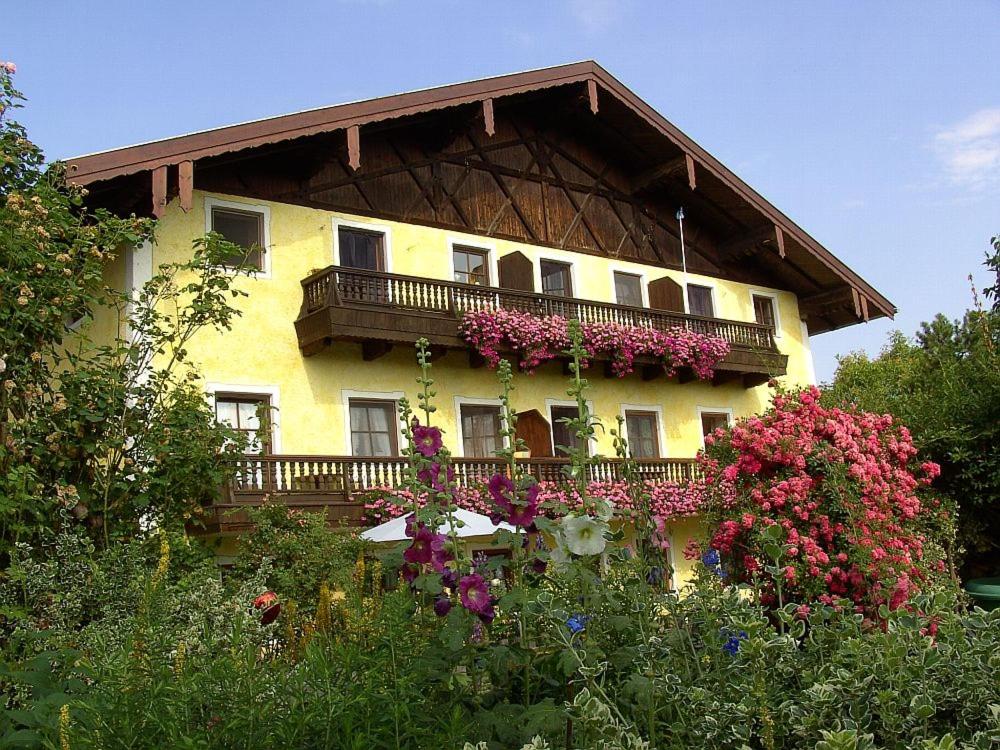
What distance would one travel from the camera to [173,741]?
2645mm

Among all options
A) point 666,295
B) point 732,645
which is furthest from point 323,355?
point 732,645

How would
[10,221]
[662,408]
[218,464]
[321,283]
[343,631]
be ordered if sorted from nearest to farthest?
[343,631], [10,221], [218,464], [321,283], [662,408]

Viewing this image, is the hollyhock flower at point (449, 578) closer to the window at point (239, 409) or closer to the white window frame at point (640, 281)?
the window at point (239, 409)

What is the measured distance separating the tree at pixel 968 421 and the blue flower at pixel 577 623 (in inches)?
330

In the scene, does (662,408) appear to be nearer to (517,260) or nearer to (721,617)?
(517,260)

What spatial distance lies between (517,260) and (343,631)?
15470mm

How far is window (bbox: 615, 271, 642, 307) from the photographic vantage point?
67.5ft

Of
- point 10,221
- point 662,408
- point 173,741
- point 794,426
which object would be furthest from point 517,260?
point 173,741

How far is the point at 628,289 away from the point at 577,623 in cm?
1772

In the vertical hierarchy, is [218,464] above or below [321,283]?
below

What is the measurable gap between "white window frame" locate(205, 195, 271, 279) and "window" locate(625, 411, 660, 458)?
803 centimetres

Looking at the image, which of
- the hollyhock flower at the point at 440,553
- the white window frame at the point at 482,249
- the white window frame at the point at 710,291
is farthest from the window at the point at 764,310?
the hollyhock flower at the point at 440,553

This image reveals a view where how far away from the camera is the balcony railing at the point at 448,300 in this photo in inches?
604

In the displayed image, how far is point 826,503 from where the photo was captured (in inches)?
388
